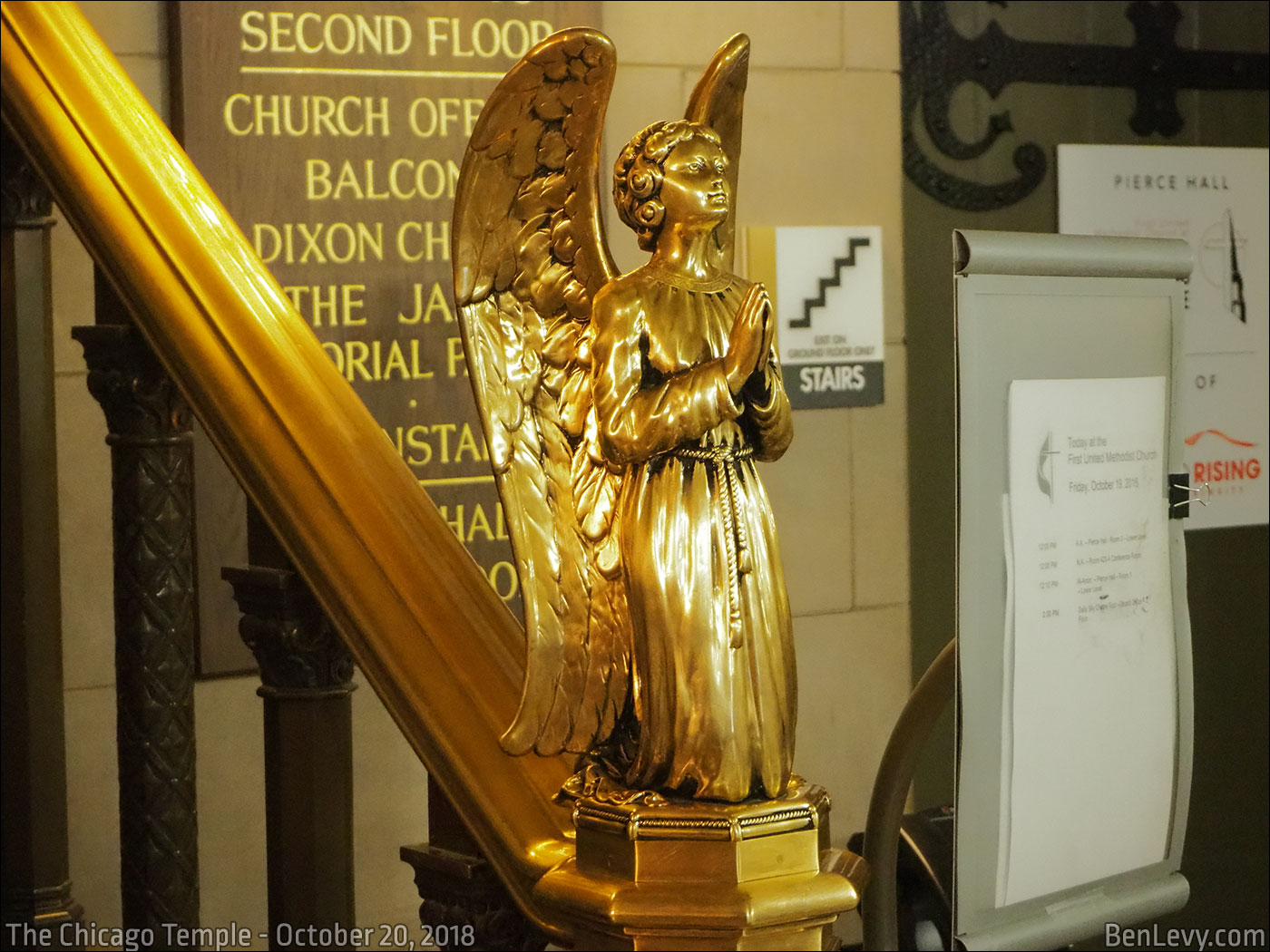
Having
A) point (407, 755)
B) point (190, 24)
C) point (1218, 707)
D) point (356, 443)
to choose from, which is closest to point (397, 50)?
point (190, 24)

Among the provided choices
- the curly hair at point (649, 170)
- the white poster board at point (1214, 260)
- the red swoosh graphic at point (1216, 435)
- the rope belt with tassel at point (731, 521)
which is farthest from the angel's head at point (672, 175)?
the red swoosh graphic at point (1216, 435)

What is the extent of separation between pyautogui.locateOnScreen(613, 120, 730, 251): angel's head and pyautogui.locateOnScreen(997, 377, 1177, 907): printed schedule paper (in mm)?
639

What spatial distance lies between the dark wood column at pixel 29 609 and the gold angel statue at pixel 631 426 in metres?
0.81

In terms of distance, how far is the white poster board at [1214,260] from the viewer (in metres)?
3.92

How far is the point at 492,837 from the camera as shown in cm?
87

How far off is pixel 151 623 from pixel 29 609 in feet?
0.66

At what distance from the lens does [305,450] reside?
41.3 inches

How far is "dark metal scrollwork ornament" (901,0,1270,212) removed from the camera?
3805 mm

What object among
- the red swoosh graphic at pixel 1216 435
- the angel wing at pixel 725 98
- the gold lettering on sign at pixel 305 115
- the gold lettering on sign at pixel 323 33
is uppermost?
the gold lettering on sign at pixel 323 33

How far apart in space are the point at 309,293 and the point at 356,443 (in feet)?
6.48

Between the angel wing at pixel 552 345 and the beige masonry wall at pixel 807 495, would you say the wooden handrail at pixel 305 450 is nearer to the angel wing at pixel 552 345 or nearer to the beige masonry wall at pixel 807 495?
the angel wing at pixel 552 345

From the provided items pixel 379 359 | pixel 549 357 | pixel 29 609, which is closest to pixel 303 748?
pixel 549 357

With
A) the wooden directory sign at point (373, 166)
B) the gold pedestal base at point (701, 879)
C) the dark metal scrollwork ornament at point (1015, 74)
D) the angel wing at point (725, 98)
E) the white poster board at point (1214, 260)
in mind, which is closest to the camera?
the gold pedestal base at point (701, 879)

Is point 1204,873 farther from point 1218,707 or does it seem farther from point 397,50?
point 397,50
